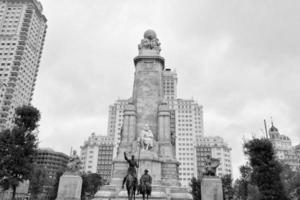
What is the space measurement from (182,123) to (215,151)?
1961 cm

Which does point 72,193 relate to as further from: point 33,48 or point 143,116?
point 33,48

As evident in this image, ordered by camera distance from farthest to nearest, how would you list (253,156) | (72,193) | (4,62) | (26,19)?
(26,19), (4,62), (253,156), (72,193)

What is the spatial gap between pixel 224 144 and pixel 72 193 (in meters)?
107

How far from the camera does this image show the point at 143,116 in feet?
109

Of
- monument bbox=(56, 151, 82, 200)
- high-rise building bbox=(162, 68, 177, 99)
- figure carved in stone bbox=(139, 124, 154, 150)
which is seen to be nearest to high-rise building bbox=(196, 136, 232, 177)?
high-rise building bbox=(162, 68, 177, 99)

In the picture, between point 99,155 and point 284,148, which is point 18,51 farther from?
point 284,148

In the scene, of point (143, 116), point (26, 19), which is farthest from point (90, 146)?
point (143, 116)

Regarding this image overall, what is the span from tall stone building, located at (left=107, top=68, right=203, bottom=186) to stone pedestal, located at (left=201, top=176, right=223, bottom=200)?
277 ft

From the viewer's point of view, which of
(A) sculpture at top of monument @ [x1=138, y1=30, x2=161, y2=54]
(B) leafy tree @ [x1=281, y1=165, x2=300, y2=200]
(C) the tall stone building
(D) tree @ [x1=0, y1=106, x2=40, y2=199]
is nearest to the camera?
(D) tree @ [x1=0, y1=106, x2=40, y2=199]

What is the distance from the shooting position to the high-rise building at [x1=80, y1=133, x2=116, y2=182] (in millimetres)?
118081

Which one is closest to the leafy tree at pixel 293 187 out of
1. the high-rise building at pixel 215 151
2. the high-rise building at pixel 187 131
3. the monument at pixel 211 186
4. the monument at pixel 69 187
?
the monument at pixel 211 186

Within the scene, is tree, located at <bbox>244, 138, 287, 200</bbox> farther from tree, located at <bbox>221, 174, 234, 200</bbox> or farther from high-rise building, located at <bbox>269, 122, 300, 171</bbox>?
high-rise building, located at <bbox>269, 122, 300, 171</bbox>

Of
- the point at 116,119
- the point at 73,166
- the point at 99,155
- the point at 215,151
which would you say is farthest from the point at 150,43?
the point at 215,151

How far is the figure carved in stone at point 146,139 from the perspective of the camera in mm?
30123
